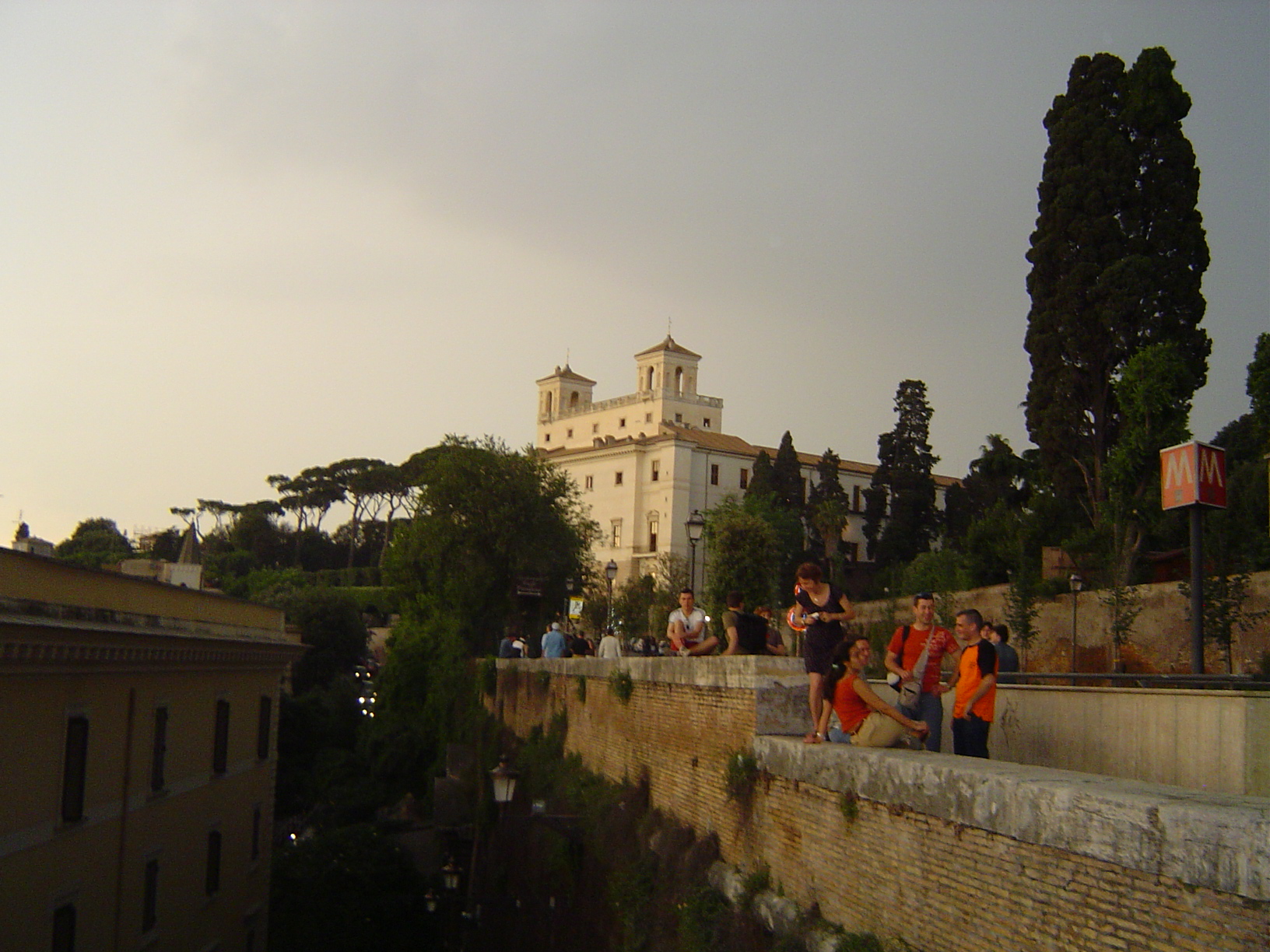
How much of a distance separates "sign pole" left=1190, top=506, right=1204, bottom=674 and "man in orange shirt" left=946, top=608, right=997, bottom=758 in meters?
5.20

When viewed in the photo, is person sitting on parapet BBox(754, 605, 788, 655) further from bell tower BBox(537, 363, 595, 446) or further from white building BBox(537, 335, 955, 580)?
bell tower BBox(537, 363, 595, 446)

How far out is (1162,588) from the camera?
85.1ft

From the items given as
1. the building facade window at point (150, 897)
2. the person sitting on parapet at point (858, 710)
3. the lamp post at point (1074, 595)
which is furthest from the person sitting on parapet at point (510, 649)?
the person sitting on parapet at point (858, 710)

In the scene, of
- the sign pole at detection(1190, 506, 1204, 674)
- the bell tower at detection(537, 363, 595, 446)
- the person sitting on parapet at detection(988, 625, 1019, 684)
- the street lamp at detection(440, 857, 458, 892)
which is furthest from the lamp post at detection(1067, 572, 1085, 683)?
the bell tower at detection(537, 363, 595, 446)

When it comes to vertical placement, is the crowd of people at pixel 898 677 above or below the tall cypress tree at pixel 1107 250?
below

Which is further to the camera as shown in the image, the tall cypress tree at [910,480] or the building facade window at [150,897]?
the tall cypress tree at [910,480]

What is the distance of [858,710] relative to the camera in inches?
342

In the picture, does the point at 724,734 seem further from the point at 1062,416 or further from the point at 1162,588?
the point at 1062,416

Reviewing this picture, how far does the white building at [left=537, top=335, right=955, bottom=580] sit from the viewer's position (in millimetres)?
93312

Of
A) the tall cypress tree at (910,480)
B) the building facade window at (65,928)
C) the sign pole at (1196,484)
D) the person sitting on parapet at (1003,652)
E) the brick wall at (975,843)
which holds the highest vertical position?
the tall cypress tree at (910,480)

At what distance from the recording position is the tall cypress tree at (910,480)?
74.2 meters

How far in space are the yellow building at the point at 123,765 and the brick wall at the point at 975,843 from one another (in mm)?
7200

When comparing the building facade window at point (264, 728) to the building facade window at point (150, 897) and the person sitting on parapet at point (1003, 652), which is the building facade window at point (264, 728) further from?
the person sitting on parapet at point (1003, 652)

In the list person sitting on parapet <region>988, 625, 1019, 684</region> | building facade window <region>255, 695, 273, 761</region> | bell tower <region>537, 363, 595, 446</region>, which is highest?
bell tower <region>537, 363, 595, 446</region>
